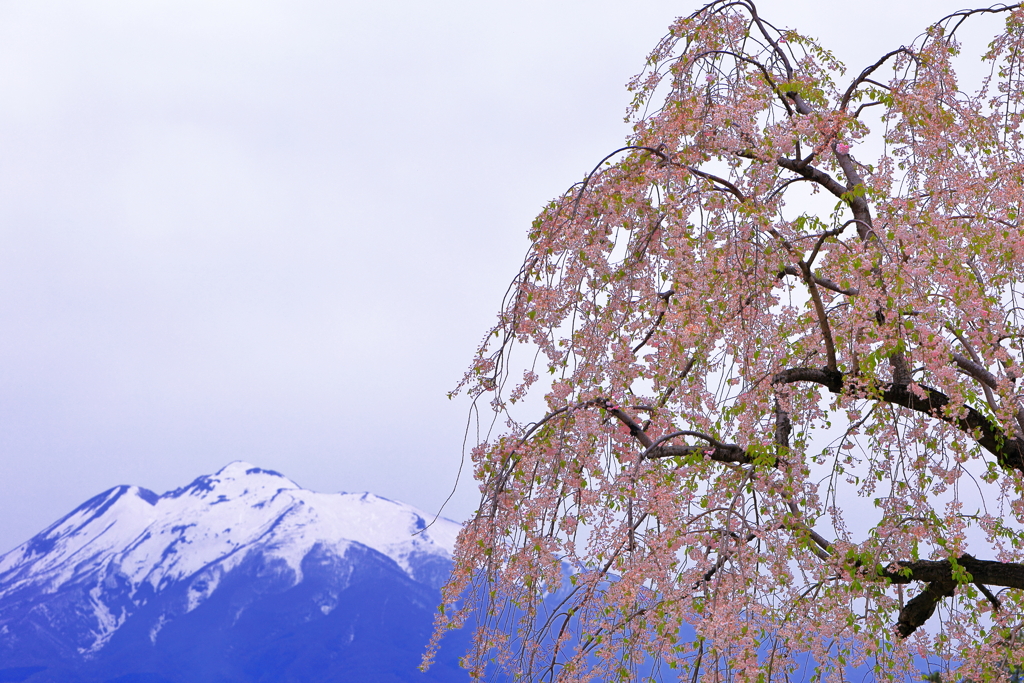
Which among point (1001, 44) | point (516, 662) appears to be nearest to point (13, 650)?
point (516, 662)

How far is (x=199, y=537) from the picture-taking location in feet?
50.4

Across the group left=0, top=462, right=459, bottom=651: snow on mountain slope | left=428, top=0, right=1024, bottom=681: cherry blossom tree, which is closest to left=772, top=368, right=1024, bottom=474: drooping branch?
left=428, top=0, right=1024, bottom=681: cherry blossom tree

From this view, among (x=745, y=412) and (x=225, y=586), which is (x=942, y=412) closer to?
(x=745, y=412)

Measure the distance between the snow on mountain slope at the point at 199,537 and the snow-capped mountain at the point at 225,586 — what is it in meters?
0.02

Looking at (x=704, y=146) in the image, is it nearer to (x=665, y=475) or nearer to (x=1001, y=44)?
(x=665, y=475)

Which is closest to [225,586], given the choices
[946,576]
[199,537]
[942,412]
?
[199,537]

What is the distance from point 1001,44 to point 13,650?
15.9m

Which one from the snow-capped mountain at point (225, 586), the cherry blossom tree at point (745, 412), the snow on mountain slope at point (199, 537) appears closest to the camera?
the cherry blossom tree at point (745, 412)

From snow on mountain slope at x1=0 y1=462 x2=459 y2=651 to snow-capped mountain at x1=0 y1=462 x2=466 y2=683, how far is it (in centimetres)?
2

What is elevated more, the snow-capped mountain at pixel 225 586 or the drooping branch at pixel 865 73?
the drooping branch at pixel 865 73

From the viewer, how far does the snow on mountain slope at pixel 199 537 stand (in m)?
14.7

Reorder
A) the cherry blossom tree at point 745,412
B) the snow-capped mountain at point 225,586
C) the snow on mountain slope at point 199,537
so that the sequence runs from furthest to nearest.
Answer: the snow on mountain slope at point 199,537
the snow-capped mountain at point 225,586
the cherry blossom tree at point 745,412

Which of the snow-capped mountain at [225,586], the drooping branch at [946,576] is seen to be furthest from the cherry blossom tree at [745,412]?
the snow-capped mountain at [225,586]

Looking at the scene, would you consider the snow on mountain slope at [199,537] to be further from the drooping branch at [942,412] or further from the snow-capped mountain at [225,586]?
the drooping branch at [942,412]
